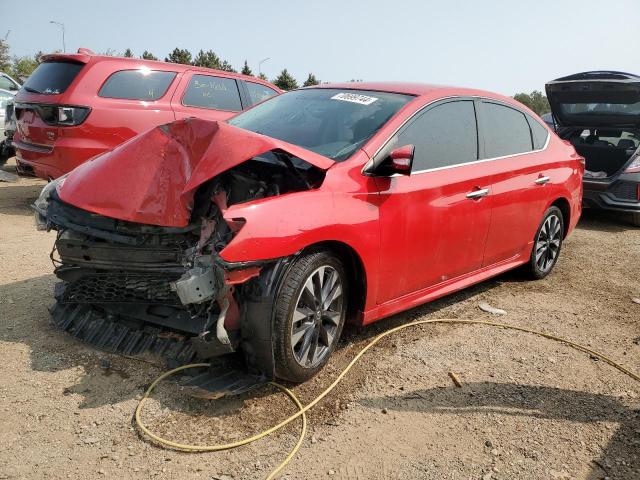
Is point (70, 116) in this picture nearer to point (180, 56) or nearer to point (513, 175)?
point (513, 175)

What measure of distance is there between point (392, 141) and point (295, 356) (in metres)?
1.47

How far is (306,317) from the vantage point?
10.0ft

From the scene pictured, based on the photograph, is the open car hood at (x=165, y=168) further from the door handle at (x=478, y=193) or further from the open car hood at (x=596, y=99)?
the open car hood at (x=596, y=99)

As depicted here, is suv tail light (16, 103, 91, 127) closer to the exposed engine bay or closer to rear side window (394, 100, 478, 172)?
the exposed engine bay

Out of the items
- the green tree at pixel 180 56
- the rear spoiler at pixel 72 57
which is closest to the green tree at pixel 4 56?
the green tree at pixel 180 56

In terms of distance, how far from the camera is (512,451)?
8.75ft

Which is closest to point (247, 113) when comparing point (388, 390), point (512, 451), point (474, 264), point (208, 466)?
point (474, 264)

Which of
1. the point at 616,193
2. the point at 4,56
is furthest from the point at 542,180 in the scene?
the point at 4,56

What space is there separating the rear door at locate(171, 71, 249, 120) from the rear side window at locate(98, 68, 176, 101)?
0.20 m

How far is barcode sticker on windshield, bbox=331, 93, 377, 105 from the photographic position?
12.6 feet

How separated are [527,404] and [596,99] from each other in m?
6.20

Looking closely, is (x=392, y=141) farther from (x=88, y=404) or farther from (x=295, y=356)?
(x=88, y=404)

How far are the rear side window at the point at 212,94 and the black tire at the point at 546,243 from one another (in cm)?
463

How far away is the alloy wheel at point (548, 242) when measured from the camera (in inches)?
205
